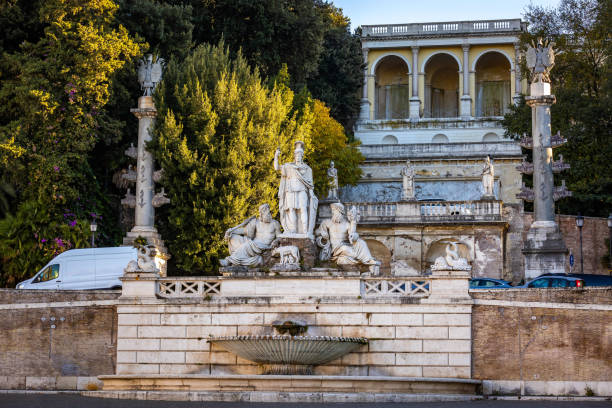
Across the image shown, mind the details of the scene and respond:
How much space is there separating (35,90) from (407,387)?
18.1 meters

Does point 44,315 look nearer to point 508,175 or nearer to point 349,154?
point 349,154

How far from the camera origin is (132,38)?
1526 inches

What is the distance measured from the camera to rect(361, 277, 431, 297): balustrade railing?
25.8 m

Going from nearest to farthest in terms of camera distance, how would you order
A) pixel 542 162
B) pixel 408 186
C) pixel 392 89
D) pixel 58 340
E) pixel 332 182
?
pixel 58 340, pixel 542 162, pixel 408 186, pixel 332 182, pixel 392 89

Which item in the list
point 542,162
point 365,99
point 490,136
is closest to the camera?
point 542,162

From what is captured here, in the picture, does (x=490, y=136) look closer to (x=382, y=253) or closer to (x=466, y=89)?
→ (x=466, y=89)

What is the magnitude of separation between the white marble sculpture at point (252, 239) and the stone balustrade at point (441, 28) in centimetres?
4011

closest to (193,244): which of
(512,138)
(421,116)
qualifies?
(512,138)

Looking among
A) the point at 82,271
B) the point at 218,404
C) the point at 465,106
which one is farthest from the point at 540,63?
the point at 465,106

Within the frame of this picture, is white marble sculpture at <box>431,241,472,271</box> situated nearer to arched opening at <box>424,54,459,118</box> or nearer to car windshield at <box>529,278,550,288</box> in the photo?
car windshield at <box>529,278,550,288</box>

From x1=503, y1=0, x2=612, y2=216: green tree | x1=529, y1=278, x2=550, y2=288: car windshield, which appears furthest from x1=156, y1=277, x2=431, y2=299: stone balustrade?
x1=503, y1=0, x2=612, y2=216: green tree

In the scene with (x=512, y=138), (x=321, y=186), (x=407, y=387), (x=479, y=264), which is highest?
(x=512, y=138)

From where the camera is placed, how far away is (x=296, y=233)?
87.2 feet

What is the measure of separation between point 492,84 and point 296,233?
44092 mm
